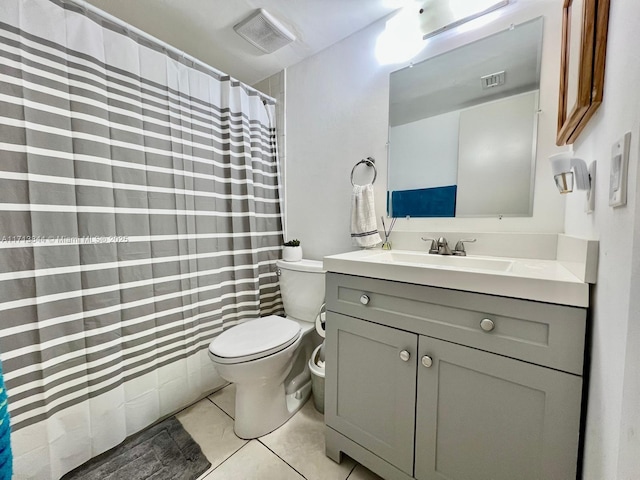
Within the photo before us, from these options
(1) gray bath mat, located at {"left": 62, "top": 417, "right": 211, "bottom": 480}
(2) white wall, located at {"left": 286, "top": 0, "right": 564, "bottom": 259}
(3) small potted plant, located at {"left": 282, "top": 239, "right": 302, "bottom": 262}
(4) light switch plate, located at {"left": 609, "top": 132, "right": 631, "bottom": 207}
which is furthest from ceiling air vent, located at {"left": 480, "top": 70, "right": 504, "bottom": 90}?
(1) gray bath mat, located at {"left": 62, "top": 417, "right": 211, "bottom": 480}

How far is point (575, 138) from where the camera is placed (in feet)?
2.81

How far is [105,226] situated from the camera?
109 cm

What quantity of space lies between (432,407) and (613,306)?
0.58 meters

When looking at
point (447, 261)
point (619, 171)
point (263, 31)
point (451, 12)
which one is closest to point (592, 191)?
point (619, 171)

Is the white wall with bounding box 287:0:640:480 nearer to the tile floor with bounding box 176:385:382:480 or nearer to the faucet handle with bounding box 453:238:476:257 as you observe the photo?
the faucet handle with bounding box 453:238:476:257

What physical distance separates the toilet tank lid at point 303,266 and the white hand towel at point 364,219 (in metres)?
0.29

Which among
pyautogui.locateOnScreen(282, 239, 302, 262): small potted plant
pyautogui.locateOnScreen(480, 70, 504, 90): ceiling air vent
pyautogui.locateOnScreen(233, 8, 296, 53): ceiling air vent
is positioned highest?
pyautogui.locateOnScreen(233, 8, 296, 53): ceiling air vent

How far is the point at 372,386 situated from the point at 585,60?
1.14m

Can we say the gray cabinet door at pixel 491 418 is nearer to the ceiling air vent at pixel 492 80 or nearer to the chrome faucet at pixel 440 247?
the chrome faucet at pixel 440 247

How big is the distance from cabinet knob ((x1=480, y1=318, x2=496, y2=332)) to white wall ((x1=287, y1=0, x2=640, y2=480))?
0.65ft

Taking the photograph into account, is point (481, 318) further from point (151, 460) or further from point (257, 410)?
point (151, 460)

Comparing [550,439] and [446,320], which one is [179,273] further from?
[550,439]

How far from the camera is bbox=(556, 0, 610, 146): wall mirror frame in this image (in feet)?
1.90

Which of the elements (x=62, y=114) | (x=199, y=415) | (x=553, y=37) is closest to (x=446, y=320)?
(x=553, y=37)
